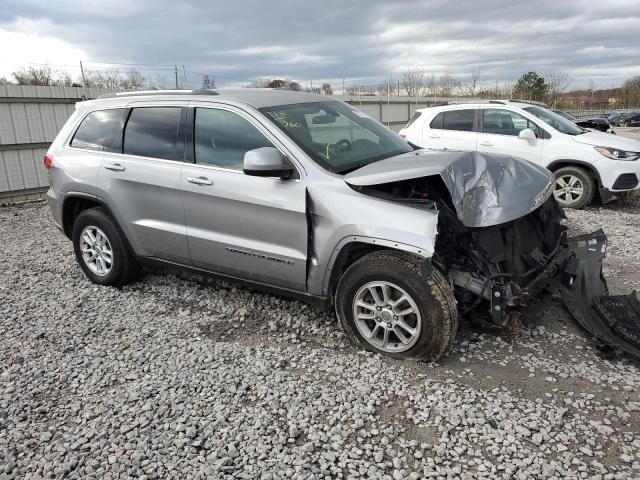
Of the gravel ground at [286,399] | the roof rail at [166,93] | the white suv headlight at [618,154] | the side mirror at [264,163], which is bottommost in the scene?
the gravel ground at [286,399]

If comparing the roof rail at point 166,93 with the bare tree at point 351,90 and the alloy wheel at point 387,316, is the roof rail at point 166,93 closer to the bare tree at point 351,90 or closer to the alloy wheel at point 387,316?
the alloy wheel at point 387,316

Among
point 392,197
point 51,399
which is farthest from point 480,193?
point 51,399

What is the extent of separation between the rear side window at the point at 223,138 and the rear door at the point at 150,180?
7.6 inches

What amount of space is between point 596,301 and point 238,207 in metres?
2.77

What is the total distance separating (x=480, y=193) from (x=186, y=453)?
2.43m

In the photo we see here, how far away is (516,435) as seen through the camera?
277 centimetres

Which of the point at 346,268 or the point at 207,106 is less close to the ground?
the point at 207,106

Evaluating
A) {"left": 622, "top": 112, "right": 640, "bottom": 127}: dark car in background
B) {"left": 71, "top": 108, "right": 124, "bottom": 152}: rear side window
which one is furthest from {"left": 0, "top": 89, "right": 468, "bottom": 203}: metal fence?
{"left": 622, "top": 112, "right": 640, "bottom": 127}: dark car in background

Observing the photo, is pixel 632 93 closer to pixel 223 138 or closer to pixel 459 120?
pixel 459 120

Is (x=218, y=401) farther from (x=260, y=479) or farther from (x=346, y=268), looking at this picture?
(x=346, y=268)

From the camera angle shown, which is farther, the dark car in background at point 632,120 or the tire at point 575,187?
the dark car in background at point 632,120

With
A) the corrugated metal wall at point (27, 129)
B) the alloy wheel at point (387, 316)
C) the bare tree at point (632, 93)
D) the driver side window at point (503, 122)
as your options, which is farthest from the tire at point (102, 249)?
the bare tree at point (632, 93)

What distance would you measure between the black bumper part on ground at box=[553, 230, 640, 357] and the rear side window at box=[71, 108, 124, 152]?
13.2 feet

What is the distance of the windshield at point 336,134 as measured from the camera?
12.6 ft
